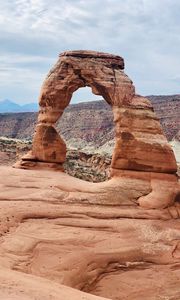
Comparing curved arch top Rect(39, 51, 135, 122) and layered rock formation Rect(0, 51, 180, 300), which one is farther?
curved arch top Rect(39, 51, 135, 122)

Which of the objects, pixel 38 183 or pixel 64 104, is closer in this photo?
pixel 38 183

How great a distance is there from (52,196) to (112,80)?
649cm

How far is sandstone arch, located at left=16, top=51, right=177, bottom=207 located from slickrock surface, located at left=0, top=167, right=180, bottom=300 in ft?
2.86

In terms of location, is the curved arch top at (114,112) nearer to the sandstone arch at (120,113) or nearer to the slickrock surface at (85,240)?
the sandstone arch at (120,113)

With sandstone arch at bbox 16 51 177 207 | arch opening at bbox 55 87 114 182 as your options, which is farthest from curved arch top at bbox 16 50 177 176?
arch opening at bbox 55 87 114 182

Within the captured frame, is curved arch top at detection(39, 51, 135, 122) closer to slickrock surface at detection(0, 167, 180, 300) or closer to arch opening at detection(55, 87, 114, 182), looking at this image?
slickrock surface at detection(0, 167, 180, 300)

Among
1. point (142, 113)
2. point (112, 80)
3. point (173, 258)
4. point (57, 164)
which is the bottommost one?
point (173, 258)

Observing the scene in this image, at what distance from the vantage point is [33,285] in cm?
1413

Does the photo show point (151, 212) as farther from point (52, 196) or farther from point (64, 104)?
point (64, 104)

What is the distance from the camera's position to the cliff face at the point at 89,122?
10831cm

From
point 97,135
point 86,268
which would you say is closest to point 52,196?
point 86,268

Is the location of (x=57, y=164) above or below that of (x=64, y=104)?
below

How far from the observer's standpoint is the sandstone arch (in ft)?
76.7

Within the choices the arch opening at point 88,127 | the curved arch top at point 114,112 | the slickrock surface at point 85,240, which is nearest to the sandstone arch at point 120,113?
the curved arch top at point 114,112
